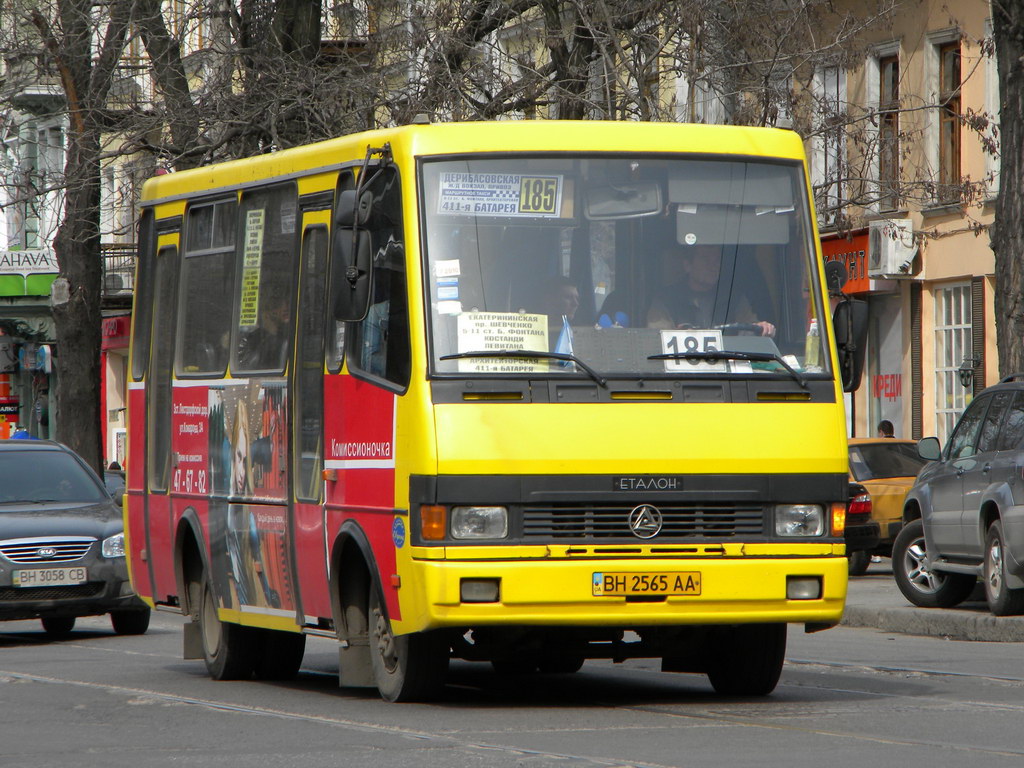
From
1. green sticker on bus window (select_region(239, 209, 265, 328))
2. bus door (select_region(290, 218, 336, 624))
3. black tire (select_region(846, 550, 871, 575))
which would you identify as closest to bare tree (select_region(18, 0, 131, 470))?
black tire (select_region(846, 550, 871, 575))

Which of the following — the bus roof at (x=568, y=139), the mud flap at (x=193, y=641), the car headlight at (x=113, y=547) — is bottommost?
the mud flap at (x=193, y=641)

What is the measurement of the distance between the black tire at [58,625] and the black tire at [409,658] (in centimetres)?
882

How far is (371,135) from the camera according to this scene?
1136cm

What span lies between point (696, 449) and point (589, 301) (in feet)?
2.86

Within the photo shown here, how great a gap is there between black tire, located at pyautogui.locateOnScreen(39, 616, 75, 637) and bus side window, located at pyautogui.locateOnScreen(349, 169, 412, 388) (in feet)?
29.6

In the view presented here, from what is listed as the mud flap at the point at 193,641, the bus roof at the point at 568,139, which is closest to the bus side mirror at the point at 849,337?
the bus roof at the point at 568,139

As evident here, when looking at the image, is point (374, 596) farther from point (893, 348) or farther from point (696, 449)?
point (893, 348)

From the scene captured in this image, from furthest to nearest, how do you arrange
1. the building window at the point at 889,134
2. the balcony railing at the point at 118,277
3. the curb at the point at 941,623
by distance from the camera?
1. the balcony railing at the point at 118,277
2. the building window at the point at 889,134
3. the curb at the point at 941,623

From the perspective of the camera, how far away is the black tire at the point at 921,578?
738 inches

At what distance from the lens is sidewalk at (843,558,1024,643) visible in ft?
53.6

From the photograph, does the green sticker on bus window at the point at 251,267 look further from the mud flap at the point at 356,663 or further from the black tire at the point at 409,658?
the black tire at the point at 409,658

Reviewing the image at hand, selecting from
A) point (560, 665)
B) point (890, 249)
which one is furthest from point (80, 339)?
point (560, 665)

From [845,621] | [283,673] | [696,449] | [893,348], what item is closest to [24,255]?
[893,348]

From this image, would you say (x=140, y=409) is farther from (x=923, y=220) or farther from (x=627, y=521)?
(x=923, y=220)
